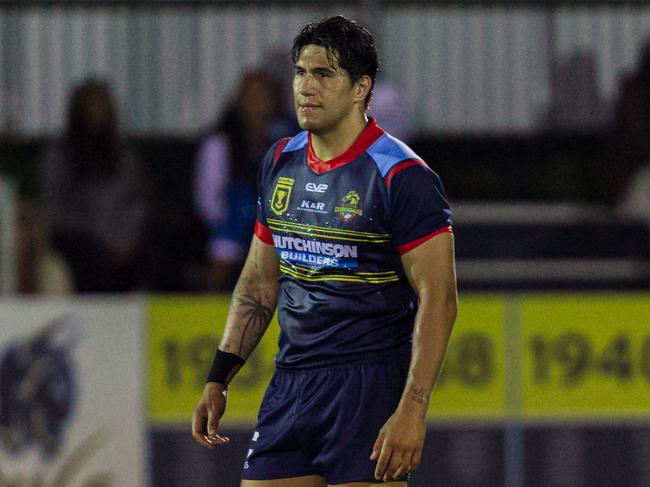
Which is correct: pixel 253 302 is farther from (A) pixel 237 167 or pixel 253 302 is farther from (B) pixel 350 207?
(A) pixel 237 167

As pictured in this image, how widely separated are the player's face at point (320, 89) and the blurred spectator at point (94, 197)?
405 cm

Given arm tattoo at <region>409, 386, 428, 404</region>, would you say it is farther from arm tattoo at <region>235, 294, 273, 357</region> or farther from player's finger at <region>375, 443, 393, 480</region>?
arm tattoo at <region>235, 294, 273, 357</region>

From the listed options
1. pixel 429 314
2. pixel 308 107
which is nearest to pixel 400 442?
pixel 429 314

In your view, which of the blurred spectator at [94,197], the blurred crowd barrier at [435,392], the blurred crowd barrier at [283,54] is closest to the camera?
the blurred crowd barrier at [435,392]

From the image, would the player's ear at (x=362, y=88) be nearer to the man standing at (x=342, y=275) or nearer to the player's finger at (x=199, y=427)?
the man standing at (x=342, y=275)

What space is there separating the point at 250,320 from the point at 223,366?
0.17 m

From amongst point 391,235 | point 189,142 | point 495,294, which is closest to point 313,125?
point 391,235

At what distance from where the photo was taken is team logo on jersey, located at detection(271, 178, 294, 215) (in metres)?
4.46

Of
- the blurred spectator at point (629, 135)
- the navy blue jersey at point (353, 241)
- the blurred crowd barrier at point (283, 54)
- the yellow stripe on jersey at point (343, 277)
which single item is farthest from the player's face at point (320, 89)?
the blurred spectator at point (629, 135)

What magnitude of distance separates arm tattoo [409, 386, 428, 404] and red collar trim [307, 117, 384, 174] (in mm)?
732

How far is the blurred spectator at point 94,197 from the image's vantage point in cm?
820

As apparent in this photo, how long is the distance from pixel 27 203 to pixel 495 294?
8.60 feet

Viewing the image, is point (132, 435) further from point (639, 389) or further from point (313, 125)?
point (313, 125)

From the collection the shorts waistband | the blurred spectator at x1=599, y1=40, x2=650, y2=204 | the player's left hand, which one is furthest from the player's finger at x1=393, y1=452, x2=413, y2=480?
the blurred spectator at x1=599, y1=40, x2=650, y2=204
